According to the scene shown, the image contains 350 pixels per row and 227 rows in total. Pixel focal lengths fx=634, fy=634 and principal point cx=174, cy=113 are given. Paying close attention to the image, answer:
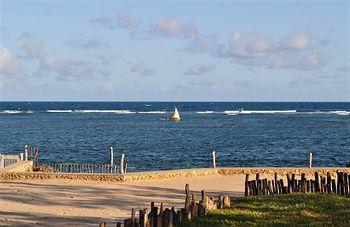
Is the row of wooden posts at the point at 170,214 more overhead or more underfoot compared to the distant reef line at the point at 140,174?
more overhead

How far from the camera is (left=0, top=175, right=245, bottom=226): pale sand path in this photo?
21688 millimetres

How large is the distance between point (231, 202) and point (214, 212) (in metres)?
2.60

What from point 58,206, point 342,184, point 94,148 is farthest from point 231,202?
point 94,148

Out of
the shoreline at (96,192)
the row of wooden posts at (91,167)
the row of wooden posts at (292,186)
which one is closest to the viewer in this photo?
the shoreline at (96,192)

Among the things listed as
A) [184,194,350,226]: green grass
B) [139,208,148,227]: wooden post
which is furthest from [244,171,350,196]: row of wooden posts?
[139,208,148,227]: wooden post

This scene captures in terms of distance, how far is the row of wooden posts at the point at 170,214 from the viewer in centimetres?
1477

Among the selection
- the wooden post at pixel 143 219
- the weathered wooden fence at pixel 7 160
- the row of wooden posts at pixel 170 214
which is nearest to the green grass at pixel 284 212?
the row of wooden posts at pixel 170 214

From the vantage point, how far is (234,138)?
276 feet

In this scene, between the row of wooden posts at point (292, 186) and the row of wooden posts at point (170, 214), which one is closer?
the row of wooden posts at point (170, 214)

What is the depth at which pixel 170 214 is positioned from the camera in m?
16.0

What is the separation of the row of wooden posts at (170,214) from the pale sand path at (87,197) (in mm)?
3622

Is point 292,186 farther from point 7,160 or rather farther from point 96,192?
point 7,160

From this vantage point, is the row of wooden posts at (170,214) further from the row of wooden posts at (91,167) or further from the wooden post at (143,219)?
the row of wooden posts at (91,167)

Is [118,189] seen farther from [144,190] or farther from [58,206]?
[58,206]
